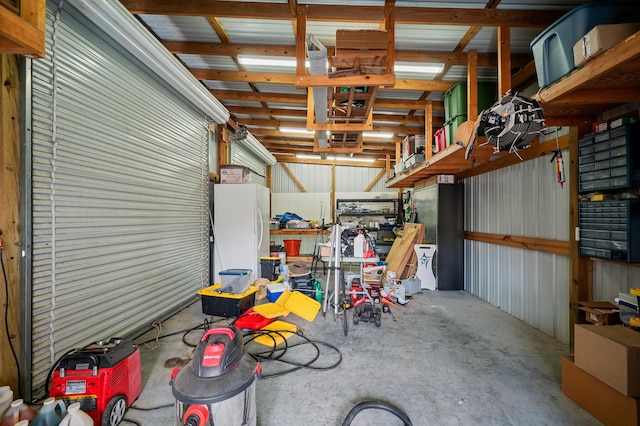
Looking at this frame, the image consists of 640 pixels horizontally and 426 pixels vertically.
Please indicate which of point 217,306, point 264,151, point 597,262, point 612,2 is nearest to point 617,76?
point 612,2

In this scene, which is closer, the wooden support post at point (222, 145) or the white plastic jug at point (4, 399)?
the white plastic jug at point (4, 399)

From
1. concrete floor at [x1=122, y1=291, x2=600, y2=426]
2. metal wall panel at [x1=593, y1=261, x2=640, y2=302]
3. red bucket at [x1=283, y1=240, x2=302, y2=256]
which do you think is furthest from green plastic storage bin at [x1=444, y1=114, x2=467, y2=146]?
red bucket at [x1=283, y1=240, x2=302, y2=256]

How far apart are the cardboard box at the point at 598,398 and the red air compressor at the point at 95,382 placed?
10.1ft

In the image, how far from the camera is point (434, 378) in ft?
7.43

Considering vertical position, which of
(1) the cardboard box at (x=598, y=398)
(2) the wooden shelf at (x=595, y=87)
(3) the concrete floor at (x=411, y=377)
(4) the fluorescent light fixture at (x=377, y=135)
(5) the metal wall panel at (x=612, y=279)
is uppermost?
(4) the fluorescent light fixture at (x=377, y=135)

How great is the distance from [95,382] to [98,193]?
1645 millimetres

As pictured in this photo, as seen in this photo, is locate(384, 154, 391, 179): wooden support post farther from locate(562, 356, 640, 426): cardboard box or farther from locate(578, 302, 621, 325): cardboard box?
locate(562, 356, 640, 426): cardboard box

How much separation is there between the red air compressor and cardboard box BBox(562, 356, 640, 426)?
3.08 m

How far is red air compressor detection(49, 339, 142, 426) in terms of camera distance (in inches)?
61.5

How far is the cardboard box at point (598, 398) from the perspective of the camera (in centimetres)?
159

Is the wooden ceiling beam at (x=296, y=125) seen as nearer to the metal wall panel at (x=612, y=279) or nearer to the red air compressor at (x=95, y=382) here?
the metal wall panel at (x=612, y=279)

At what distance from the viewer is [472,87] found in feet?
10.4

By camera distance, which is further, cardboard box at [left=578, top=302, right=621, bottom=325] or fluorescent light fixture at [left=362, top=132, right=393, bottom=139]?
fluorescent light fixture at [left=362, top=132, right=393, bottom=139]

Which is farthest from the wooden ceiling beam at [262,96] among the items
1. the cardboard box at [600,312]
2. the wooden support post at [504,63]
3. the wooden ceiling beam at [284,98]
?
the cardboard box at [600,312]
